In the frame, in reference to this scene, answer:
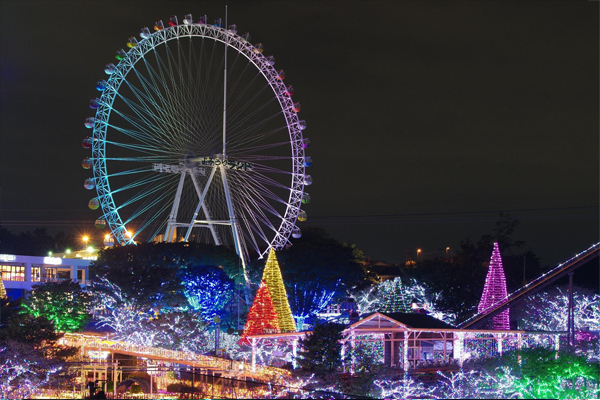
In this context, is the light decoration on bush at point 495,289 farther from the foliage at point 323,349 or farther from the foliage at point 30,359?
the foliage at point 30,359

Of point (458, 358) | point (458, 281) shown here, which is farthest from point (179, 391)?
point (458, 281)

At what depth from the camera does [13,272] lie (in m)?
81.2

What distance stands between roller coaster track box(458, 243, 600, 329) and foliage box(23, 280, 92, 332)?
83.0 ft

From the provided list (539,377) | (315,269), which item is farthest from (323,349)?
(315,269)

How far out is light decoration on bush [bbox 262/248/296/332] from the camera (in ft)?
151

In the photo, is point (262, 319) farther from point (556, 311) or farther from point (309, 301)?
point (556, 311)

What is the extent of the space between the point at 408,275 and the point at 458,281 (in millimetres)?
6226

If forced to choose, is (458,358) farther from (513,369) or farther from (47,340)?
(47,340)

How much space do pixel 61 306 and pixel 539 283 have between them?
30741 millimetres

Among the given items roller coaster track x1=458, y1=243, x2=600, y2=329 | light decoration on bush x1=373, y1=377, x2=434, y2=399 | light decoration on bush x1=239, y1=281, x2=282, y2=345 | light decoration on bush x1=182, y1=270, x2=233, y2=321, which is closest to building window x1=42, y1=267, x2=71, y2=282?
light decoration on bush x1=182, y1=270, x2=233, y2=321

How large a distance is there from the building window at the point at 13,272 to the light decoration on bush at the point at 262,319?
4400 centimetres

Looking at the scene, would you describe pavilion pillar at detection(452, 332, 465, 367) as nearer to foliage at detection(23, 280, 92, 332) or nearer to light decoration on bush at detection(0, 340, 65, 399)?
light decoration on bush at detection(0, 340, 65, 399)

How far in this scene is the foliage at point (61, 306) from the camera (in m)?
52.6

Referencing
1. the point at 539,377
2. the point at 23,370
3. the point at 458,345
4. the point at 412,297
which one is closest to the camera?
the point at 539,377
